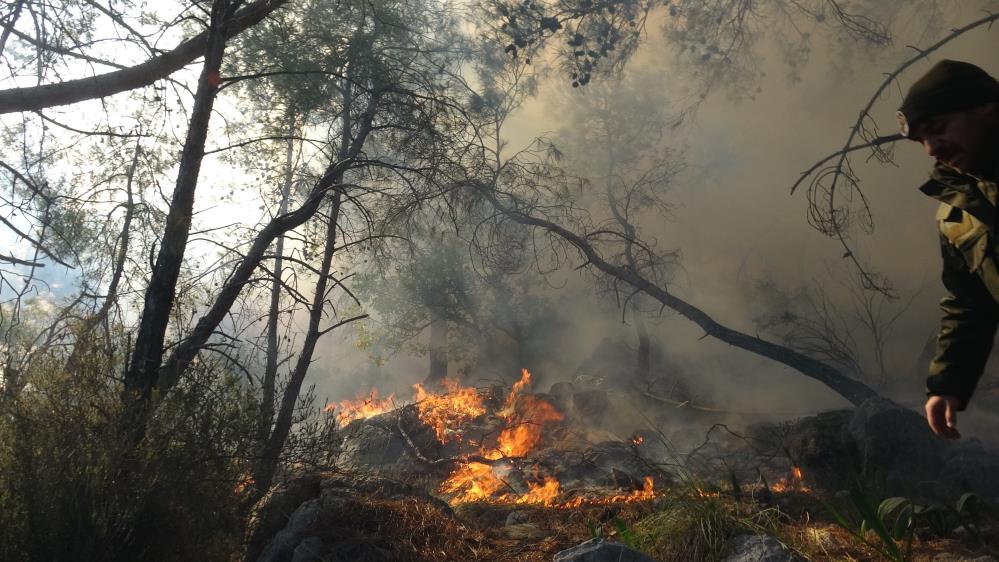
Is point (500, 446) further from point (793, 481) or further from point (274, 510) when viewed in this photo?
point (274, 510)

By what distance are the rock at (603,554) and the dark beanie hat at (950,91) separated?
2.32 metres

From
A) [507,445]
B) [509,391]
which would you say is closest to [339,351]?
[509,391]

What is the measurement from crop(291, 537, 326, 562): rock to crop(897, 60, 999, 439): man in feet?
10.9

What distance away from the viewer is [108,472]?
126 inches

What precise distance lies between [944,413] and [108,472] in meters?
4.02

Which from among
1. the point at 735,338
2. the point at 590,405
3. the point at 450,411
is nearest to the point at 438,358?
the point at 450,411

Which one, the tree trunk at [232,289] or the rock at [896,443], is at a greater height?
the tree trunk at [232,289]

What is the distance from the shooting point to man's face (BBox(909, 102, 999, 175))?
2049 millimetres

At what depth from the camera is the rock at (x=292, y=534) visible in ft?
12.4

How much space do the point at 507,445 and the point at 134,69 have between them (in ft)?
29.9

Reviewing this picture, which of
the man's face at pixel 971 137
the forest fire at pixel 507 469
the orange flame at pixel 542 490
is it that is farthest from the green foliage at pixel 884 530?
the orange flame at pixel 542 490

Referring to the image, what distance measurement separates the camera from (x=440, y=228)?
68.2 feet

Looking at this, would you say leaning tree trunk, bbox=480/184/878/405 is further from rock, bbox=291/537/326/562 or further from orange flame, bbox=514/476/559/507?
rock, bbox=291/537/326/562

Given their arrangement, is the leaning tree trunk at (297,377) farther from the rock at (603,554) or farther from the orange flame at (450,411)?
the orange flame at (450,411)
